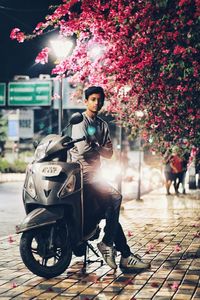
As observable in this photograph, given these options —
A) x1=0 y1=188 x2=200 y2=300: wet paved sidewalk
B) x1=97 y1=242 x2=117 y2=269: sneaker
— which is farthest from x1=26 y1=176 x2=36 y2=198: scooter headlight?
x1=97 y1=242 x2=117 y2=269: sneaker

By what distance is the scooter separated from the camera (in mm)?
5930

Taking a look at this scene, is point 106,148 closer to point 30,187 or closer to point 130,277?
point 30,187

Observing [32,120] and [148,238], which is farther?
[32,120]

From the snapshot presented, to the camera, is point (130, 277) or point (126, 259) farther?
point (126, 259)

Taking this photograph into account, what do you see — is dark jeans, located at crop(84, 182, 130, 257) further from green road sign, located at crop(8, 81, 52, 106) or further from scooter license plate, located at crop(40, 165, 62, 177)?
green road sign, located at crop(8, 81, 52, 106)

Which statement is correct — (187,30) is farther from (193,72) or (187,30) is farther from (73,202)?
(73,202)

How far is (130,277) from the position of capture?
20.5 feet

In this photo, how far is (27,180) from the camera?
6.19 metres

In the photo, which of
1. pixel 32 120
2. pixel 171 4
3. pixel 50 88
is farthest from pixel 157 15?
pixel 32 120

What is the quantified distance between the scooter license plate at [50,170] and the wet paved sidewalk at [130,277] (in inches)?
40.9

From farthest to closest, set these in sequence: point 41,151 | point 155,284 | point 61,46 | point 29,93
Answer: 1. point 29,93
2. point 61,46
3. point 41,151
4. point 155,284

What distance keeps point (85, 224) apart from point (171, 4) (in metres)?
3.49

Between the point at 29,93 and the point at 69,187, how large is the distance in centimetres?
2152

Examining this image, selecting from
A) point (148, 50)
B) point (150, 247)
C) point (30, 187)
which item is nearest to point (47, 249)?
point (30, 187)
